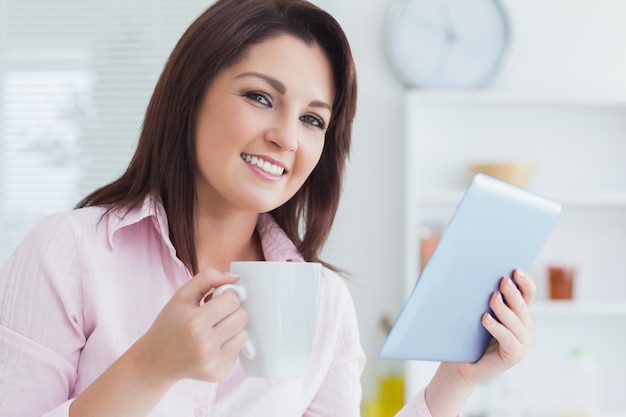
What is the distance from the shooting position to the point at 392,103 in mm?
3215

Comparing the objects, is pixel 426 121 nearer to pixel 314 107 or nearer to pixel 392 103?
pixel 392 103

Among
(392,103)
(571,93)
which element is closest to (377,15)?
(392,103)

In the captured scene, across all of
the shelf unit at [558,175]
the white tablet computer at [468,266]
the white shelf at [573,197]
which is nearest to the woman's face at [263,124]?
the white tablet computer at [468,266]

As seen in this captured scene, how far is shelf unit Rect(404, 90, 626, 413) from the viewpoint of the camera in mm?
3164

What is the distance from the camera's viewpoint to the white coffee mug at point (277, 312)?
95 centimetres

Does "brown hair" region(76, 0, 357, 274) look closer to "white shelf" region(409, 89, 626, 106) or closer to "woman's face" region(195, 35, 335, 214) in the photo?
"woman's face" region(195, 35, 335, 214)

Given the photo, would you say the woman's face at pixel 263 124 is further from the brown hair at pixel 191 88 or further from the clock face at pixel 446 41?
the clock face at pixel 446 41

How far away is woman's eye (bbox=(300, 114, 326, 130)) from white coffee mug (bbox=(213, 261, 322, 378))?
379 millimetres

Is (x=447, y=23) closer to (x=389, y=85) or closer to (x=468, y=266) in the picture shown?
(x=389, y=85)

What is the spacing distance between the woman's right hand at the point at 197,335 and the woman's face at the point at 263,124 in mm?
323

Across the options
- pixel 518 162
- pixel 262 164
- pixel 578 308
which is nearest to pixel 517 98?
pixel 518 162

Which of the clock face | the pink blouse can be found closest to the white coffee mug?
the pink blouse

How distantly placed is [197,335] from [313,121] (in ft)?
1.65

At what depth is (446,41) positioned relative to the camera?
125 inches
